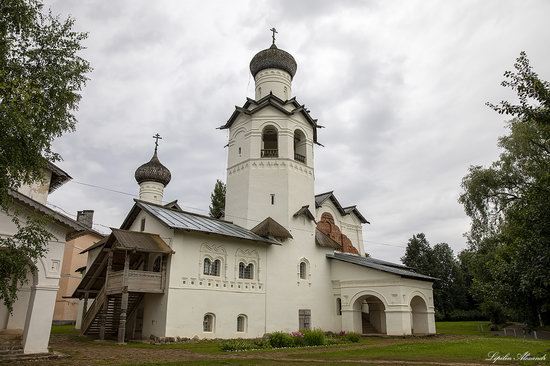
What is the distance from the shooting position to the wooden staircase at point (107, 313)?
65.0ft

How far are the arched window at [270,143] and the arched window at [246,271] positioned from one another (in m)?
7.16

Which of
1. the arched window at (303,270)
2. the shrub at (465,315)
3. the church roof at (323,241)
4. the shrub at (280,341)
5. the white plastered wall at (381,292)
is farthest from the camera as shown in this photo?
the shrub at (465,315)

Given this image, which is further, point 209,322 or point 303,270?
point 303,270

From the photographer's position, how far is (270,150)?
26.8 meters

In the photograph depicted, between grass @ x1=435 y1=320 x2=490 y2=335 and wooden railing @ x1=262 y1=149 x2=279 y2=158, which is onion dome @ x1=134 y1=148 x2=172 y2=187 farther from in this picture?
grass @ x1=435 y1=320 x2=490 y2=335

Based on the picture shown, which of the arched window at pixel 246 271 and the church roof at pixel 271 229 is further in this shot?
the church roof at pixel 271 229

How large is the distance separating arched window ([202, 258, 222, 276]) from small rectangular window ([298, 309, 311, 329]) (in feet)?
18.7

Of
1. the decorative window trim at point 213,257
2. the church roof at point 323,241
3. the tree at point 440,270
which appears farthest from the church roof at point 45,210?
the tree at point 440,270

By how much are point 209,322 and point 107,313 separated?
5004 millimetres

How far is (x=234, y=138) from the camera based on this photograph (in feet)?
92.2

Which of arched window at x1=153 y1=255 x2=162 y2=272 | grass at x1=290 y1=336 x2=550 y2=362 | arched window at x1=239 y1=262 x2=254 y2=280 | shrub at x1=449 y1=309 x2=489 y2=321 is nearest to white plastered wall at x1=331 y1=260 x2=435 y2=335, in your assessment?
arched window at x1=239 y1=262 x2=254 y2=280

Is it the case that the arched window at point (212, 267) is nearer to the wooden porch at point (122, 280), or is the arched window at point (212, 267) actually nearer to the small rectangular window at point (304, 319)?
the wooden porch at point (122, 280)

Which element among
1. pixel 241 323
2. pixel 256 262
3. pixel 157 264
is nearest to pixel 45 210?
pixel 157 264

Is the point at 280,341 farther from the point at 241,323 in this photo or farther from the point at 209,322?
the point at 241,323
